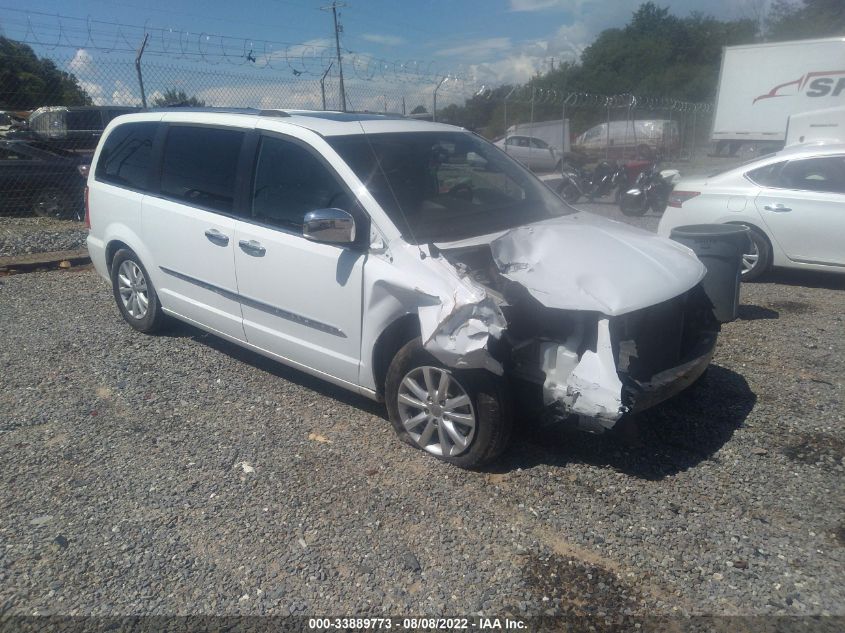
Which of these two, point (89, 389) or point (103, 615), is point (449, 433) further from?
point (89, 389)

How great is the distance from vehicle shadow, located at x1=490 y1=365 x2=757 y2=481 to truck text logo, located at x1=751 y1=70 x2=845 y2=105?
1728cm

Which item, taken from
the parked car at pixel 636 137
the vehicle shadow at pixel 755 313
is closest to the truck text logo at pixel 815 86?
the parked car at pixel 636 137

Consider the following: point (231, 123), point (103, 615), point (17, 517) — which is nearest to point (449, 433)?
point (103, 615)

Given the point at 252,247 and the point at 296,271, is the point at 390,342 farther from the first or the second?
the point at 252,247

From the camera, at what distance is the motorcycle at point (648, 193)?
1305 centimetres

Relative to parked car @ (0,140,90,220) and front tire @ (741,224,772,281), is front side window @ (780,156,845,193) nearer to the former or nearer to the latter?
front tire @ (741,224,772,281)

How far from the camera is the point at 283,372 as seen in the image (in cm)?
520

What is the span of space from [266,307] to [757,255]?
18.7 feet

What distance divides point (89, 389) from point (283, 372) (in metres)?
1.43

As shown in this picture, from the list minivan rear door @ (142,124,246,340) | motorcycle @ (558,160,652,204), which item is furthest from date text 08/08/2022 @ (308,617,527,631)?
motorcycle @ (558,160,652,204)

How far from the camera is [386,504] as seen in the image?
11.4 feet

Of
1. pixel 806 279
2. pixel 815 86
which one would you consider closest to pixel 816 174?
pixel 806 279

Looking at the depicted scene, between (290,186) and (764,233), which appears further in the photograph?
(764,233)

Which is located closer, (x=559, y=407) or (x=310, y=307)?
(x=559, y=407)
